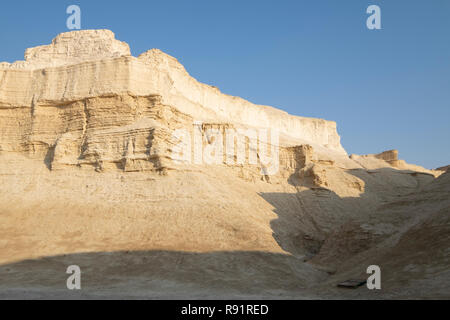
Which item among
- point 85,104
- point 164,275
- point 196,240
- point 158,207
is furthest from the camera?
point 85,104

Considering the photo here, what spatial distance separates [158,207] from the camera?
944 inches

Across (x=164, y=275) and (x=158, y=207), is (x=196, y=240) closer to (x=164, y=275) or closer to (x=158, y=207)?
(x=164, y=275)

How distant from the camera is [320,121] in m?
71.1

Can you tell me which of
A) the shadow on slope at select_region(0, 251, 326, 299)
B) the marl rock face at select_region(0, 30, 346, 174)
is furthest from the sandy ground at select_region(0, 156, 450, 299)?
the marl rock face at select_region(0, 30, 346, 174)

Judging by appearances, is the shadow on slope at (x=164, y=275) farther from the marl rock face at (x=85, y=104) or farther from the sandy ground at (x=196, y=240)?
the marl rock face at (x=85, y=104)

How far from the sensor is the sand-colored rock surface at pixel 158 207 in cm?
1731

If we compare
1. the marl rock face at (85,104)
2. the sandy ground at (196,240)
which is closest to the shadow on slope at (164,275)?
the sandy ground at (196,240)

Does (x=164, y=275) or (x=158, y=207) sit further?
(x=158, y=207)

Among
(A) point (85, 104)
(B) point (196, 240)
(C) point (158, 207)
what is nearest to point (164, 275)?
(B) point (196, 240)

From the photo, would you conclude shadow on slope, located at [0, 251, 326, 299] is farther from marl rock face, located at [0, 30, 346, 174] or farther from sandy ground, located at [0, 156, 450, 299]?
marl rock face, located at [0, 30, 346, 174]

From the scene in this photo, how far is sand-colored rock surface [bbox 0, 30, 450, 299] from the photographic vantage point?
56.8 feet

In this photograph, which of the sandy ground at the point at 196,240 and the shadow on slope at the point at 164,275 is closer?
the shadow on slope at the point at 164,275

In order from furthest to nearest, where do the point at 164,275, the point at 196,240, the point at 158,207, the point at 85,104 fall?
the point at 85,104, the point at 158,207, the point at 196,240, the point at 164,275

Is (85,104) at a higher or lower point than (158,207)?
higher
